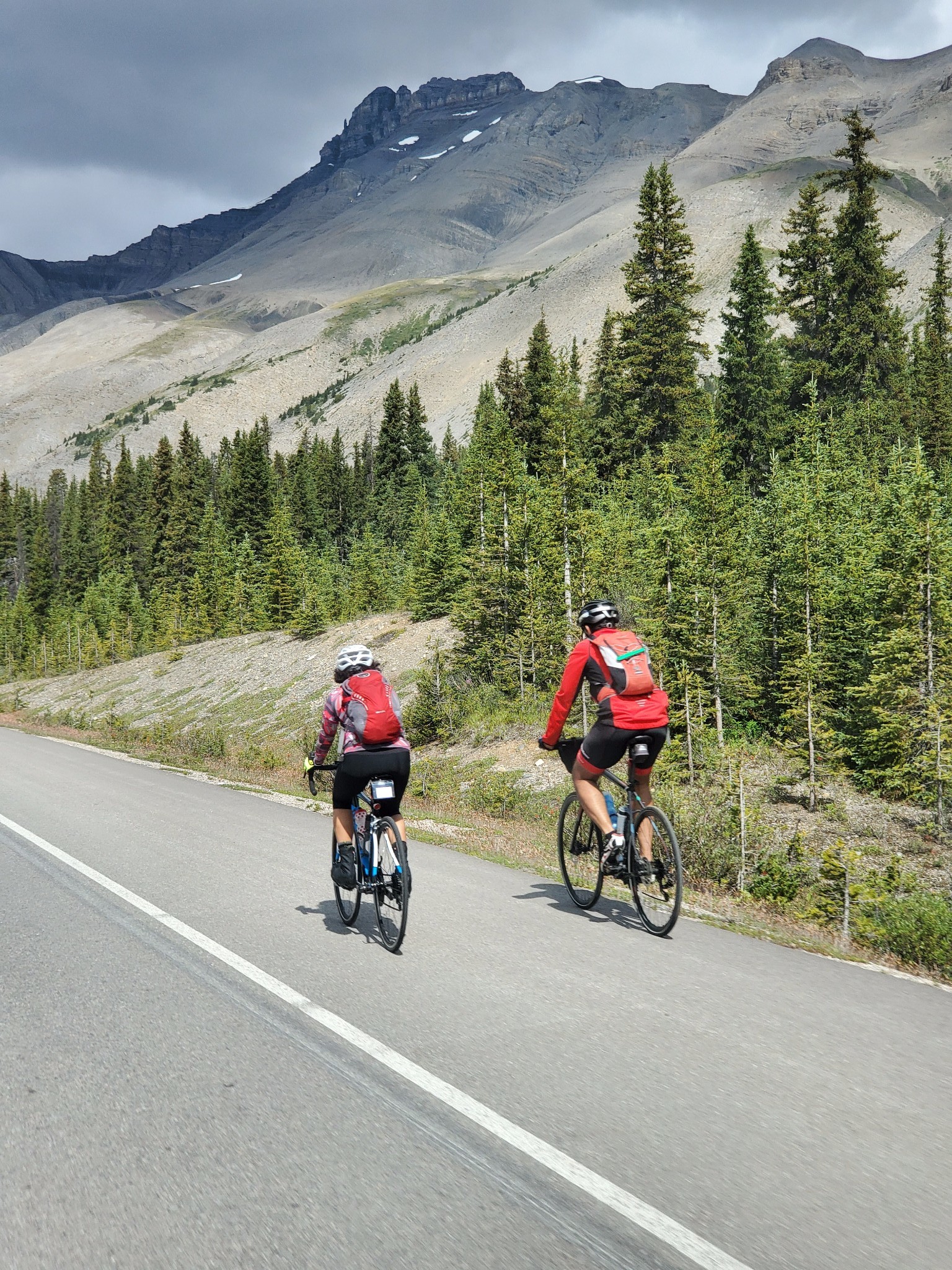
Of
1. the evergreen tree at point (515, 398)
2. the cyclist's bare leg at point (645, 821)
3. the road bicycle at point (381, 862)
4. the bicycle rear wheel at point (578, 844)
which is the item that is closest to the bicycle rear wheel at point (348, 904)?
the road bicycle at point (381, 862)

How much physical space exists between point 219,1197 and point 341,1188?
17.0 inches

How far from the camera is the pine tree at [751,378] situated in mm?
43406

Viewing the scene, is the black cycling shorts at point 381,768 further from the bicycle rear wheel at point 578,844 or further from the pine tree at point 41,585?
the pine tree at point 41,585

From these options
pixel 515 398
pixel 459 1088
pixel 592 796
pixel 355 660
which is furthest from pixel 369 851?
pixel 515 398

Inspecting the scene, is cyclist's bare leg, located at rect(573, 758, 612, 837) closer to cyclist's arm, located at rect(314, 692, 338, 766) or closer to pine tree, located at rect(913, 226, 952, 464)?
cyclist's arm, located at rect(314, 692, 338, 766)

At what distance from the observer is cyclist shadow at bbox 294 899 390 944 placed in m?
6.76

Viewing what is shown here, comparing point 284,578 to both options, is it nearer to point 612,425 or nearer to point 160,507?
point 612,425

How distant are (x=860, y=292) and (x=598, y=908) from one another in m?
46.7

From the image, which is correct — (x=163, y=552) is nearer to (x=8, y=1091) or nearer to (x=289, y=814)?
(x=289, y=814)

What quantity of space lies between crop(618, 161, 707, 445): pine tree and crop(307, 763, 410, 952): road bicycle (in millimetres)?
38667

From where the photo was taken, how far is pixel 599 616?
700cm

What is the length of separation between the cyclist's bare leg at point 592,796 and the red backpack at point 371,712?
4.99 feet

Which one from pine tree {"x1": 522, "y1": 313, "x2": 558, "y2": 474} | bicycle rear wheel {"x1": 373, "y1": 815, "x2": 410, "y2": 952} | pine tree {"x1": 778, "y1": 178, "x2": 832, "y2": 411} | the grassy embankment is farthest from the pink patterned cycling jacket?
pine tree {"x1": 778, "y1": 178, "x2": 832, "y2": 411}

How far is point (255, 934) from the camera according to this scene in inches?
260
